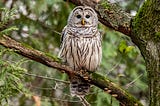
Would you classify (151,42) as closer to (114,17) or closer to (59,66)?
(114,17)

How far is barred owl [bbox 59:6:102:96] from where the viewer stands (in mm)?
3848

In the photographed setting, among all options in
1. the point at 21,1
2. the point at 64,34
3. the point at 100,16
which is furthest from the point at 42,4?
the point at 100,16

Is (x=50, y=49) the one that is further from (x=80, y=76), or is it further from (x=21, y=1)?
(x=80, y=76)

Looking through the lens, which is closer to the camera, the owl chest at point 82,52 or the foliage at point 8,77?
the foliage at point 8,77

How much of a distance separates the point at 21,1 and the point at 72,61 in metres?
1.64

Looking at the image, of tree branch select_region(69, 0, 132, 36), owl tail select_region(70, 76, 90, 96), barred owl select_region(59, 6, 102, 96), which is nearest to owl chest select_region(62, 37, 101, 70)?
barred owl select_region(59, 6, 102, 96)

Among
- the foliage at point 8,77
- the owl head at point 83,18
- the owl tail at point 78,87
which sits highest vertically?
the owl head at point 83,18

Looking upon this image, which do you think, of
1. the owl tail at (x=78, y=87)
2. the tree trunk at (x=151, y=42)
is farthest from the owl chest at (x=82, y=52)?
the tree trunk at (x=151, y=42)

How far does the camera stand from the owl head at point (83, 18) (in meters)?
3.81

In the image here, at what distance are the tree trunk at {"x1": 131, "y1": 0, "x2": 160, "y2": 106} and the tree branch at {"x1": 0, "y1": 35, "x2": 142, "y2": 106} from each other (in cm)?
21

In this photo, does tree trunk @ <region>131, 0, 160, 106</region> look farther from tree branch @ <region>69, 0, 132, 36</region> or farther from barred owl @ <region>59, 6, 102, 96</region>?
barred owl @ <region>59, 6, 102, 96</region>

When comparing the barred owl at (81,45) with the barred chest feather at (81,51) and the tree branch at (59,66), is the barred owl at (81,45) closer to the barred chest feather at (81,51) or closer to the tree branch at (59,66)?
the barred chest feather at (81,51)

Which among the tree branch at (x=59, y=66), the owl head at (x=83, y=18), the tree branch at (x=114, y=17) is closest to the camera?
the tree branch at (x=59, y=66)

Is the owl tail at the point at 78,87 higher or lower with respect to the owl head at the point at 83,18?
lower
